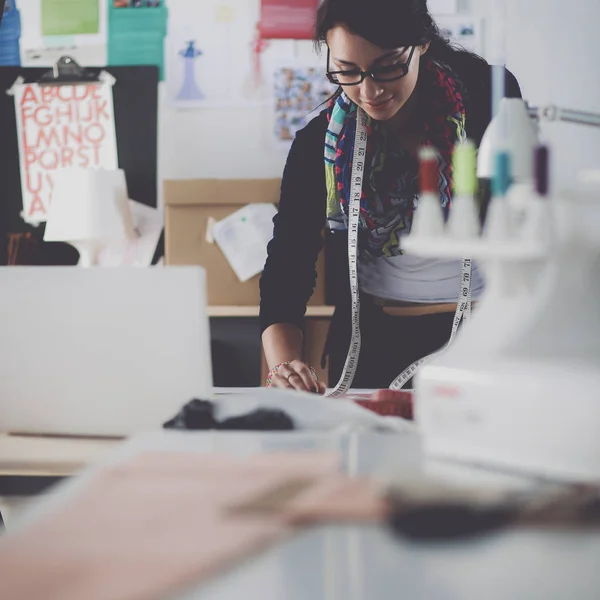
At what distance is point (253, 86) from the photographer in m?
3.50

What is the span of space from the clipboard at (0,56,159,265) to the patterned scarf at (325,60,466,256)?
1.72 meters

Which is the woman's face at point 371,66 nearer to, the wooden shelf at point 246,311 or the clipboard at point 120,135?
the wooden shelf at point 246,311

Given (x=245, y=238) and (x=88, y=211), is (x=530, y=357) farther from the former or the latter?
(x=88, y=211)

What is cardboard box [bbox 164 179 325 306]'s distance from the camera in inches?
119

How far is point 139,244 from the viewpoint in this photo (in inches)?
137

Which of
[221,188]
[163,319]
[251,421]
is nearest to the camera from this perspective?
Answer: [251,421]

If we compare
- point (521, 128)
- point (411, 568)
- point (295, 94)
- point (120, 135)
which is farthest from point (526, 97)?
point (411, 568)

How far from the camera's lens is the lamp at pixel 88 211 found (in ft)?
10.3

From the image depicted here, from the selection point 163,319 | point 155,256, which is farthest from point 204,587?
point 155,256

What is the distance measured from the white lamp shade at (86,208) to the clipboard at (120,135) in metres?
0.29

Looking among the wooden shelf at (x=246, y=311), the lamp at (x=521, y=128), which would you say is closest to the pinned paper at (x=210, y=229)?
the wooden shelf at (x=246, y=311)

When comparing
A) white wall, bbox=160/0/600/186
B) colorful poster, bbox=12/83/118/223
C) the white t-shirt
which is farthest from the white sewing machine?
colorful poster, bbox=12/83/118/223

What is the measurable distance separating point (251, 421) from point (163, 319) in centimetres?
22

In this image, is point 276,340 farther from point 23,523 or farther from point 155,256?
point 155,256
